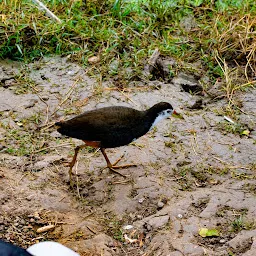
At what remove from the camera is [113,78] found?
625cm

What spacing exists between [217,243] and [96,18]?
3.90 meters

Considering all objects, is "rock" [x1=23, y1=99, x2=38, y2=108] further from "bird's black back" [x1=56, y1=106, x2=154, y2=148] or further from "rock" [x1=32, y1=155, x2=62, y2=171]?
"bird's black back" [x1=56, y1=106, x2=154, y2=148]

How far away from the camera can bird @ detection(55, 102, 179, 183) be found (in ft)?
15.0

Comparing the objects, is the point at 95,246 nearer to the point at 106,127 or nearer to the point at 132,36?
the point at 106,127

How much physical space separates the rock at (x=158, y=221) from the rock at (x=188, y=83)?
7.32 feet

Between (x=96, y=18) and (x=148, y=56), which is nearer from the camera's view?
(x=148, y=56)

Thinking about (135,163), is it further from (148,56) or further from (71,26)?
(71,26)

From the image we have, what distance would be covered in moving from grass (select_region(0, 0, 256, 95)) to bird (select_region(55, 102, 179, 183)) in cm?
156

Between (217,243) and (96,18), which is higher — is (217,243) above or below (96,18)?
below

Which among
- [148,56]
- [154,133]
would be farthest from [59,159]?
[148,56]

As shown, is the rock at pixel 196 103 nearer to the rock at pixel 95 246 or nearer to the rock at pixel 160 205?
the rock at pixel 160 205

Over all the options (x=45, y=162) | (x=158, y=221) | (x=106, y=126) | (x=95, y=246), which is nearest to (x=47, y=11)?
(x=45, y=162)

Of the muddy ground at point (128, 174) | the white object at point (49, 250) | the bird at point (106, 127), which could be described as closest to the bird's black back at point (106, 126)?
the bird at point (106, 127)

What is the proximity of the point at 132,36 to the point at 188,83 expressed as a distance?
1106 millimetres
